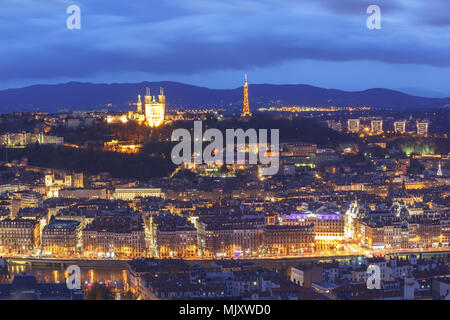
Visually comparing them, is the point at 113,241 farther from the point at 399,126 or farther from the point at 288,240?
the point at 399,126

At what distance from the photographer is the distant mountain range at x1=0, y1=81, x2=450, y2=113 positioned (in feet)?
144

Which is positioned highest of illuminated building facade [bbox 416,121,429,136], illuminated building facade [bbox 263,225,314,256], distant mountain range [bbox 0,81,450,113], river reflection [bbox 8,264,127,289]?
distant mountain range [bbox 0,81,450,113]

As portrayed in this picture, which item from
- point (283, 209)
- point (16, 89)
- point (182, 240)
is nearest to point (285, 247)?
point (182, 240)

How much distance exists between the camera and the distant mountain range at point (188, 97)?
144ft

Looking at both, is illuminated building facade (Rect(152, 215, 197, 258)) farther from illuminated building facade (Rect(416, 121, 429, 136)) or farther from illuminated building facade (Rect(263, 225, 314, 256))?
illuminated building facade (Rect(416, 121, 429, 136))

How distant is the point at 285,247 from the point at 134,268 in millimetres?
3629

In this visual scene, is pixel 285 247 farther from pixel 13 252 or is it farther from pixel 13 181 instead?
pixel 13 181

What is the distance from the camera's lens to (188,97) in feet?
159

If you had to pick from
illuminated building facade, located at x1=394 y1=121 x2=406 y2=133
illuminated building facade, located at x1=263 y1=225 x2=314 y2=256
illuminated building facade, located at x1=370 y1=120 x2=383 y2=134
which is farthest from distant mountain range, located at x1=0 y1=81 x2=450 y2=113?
illuminated building facade, located at x1=263 y1=225 x2=314 y2=256

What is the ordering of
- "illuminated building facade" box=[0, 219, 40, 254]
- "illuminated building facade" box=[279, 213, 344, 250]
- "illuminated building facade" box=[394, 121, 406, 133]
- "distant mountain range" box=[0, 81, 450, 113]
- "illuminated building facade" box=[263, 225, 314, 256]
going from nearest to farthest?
"illuminated building facade" box=[263, 225, 314, 256], "illuminated building facade" box=[0, 219, 40, 254], "illuminated building facade" box=[279, 213, 344, 250], "illuminated building facade" box=[394, 121, 406, 133], "distant mountain range" box=[0, 81, 450, 113]

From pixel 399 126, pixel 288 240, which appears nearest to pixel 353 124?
pixel 399 126

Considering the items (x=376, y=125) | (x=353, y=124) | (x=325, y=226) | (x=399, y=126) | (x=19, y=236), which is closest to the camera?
(x=19, y=236)

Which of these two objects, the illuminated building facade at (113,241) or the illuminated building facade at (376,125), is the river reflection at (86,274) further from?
the illuminated building facade at (376,125)
